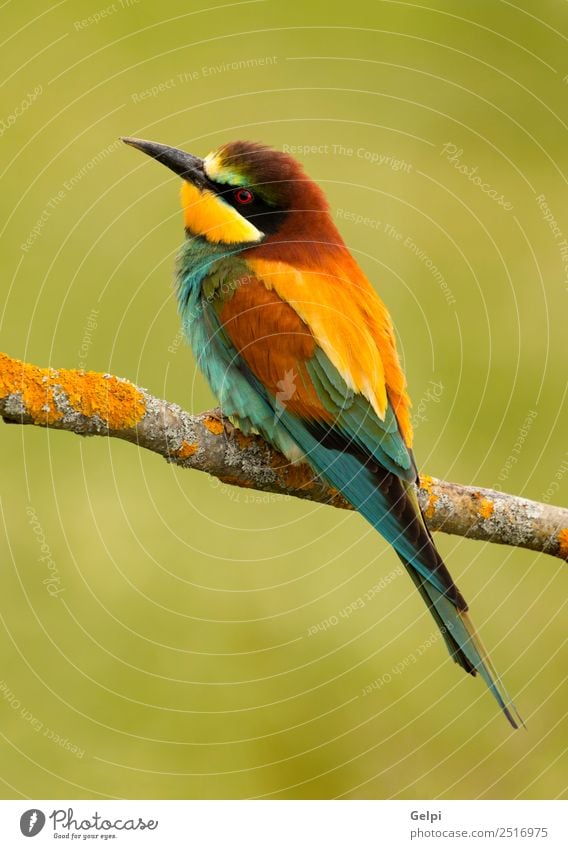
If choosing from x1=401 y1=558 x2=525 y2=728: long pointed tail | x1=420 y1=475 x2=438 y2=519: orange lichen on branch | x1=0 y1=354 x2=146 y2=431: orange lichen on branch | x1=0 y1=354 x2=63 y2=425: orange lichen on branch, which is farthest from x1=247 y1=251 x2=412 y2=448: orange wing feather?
x1=0 y1=354 x2=63 y2=425: orange lichen on branch

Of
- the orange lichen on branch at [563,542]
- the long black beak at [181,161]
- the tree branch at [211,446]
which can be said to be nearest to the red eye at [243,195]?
the long black beak at [181,161]

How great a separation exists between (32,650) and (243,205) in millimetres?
1376

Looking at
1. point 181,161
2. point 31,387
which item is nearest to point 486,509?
point 31,387

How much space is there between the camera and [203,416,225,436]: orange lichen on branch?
2.55 metres

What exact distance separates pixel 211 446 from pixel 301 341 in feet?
1.30

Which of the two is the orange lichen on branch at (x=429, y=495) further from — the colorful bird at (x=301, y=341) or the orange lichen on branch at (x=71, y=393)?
the orange lichen on branch at (x=71, y=393)

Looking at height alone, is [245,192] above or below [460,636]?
above

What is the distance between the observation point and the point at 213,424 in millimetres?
2578

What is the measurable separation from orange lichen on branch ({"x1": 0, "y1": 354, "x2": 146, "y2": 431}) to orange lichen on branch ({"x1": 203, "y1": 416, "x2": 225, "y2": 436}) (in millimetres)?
243

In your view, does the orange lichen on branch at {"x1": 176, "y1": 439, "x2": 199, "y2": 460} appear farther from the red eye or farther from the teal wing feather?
the red eye

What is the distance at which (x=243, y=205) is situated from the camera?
2.87 meters

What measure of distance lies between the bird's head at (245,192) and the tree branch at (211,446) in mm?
528

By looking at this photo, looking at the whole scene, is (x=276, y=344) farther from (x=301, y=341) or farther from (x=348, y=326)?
(x=348, y=326)
